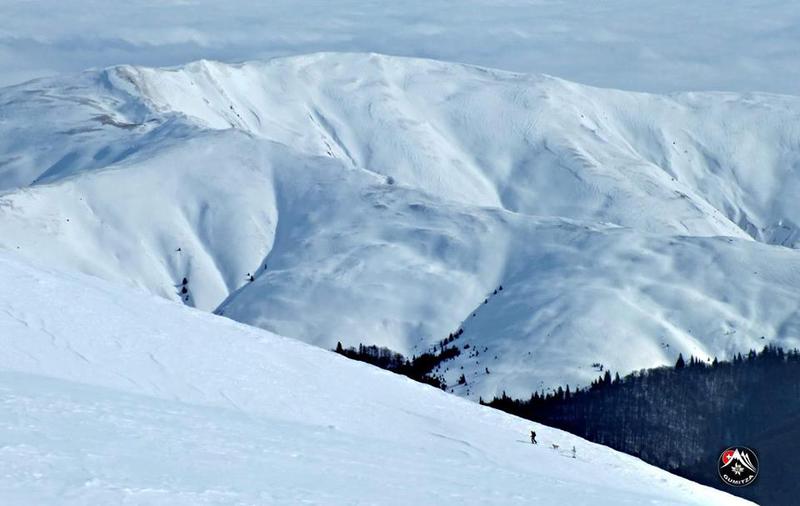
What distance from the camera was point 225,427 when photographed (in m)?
36.7

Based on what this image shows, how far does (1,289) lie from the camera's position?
47719mm

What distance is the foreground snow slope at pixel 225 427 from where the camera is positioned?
28.9 metres

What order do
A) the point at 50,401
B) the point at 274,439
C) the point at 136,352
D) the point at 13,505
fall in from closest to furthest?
the point at 13,505
the point at 50,401
the point at 274,439
the point at 136,352

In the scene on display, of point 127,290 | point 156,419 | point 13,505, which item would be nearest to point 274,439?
point 156,419

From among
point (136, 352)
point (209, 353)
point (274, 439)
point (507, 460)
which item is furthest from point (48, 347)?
point (507, 460)

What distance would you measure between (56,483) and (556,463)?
2289 cm

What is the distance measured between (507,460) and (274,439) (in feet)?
32.5

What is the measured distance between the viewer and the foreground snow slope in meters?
28.9

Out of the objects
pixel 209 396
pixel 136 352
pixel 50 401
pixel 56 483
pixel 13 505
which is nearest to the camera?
pixel 13 505

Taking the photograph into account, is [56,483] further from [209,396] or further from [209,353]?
[209,353]

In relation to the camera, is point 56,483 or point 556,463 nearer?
point 56,483

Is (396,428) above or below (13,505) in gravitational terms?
below

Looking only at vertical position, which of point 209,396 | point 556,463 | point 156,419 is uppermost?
point 156,419

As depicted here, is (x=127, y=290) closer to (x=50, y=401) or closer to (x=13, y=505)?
(x=50, y=401)
